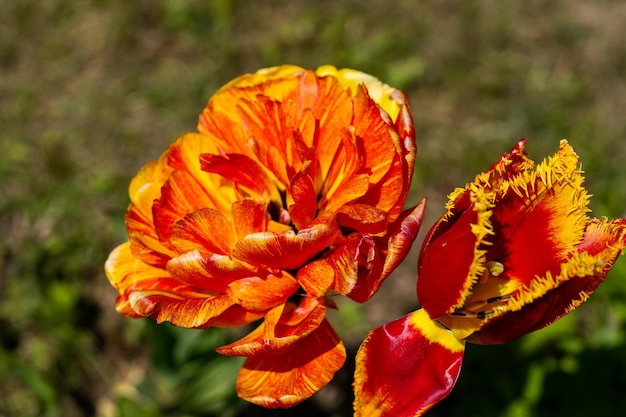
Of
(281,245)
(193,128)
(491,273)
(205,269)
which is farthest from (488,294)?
(193,128)

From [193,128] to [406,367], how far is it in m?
1.98

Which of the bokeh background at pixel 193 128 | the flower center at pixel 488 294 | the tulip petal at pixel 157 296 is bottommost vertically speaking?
the bokeh background at pixel 193 128

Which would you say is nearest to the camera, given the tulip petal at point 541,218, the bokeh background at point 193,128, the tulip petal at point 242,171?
the tulip petal at point 541,218

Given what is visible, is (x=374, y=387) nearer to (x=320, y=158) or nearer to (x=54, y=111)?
(x=320, y=158)

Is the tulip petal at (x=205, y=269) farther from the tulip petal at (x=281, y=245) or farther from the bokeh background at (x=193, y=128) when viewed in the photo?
the bokeh background at (x=193, y=128)

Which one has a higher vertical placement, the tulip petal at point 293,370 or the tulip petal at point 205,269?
the tulip petal at point 205,269

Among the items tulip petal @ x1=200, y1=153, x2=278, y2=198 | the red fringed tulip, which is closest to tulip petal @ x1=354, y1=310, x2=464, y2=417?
the red fringed tulip

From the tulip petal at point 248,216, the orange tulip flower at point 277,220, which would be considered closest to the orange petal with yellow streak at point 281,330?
the orange tulip flower at point 277,220

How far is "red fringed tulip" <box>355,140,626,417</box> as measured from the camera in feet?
3.48

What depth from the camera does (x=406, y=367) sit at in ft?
3.82

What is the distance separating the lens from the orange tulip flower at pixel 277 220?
1.12 meters

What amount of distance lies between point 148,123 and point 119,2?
0.67 m

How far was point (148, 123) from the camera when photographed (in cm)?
296

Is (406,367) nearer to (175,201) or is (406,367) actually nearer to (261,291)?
(261,291)
